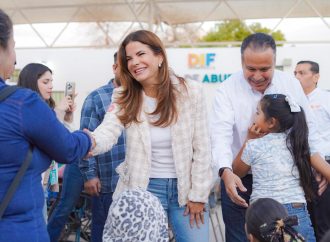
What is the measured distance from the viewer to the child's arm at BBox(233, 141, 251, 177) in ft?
9.20

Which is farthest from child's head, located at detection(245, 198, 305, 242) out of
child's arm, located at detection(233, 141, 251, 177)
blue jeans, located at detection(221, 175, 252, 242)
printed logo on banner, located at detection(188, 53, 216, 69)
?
printed logo on banner, located at detection(188, 53, 216, 69)

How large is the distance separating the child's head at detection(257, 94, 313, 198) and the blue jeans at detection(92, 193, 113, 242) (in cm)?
144

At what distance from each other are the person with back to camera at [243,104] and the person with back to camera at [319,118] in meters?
0.55

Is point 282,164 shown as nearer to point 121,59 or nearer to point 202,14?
point 121,59

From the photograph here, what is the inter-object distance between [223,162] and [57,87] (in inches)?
289

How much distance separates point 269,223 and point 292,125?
2.79ft

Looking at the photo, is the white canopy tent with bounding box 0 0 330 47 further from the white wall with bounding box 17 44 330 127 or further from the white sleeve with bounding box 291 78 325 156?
the white sleeve with bounding box 291 78 325 156

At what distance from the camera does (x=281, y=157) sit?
2713mm

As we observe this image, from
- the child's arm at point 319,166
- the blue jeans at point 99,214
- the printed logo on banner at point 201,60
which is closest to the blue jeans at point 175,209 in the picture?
the child's arm at point 319,166

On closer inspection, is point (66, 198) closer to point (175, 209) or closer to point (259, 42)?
point (175, 209)

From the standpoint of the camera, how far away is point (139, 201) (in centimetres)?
185

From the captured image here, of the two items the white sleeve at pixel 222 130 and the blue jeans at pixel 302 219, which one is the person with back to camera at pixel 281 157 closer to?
the blue jeans at pixel 302 219

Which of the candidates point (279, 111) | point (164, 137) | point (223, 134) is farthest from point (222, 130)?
point (164, 137)

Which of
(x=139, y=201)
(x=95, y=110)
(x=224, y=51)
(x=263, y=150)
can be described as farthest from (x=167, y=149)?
(x=224, y=51)
